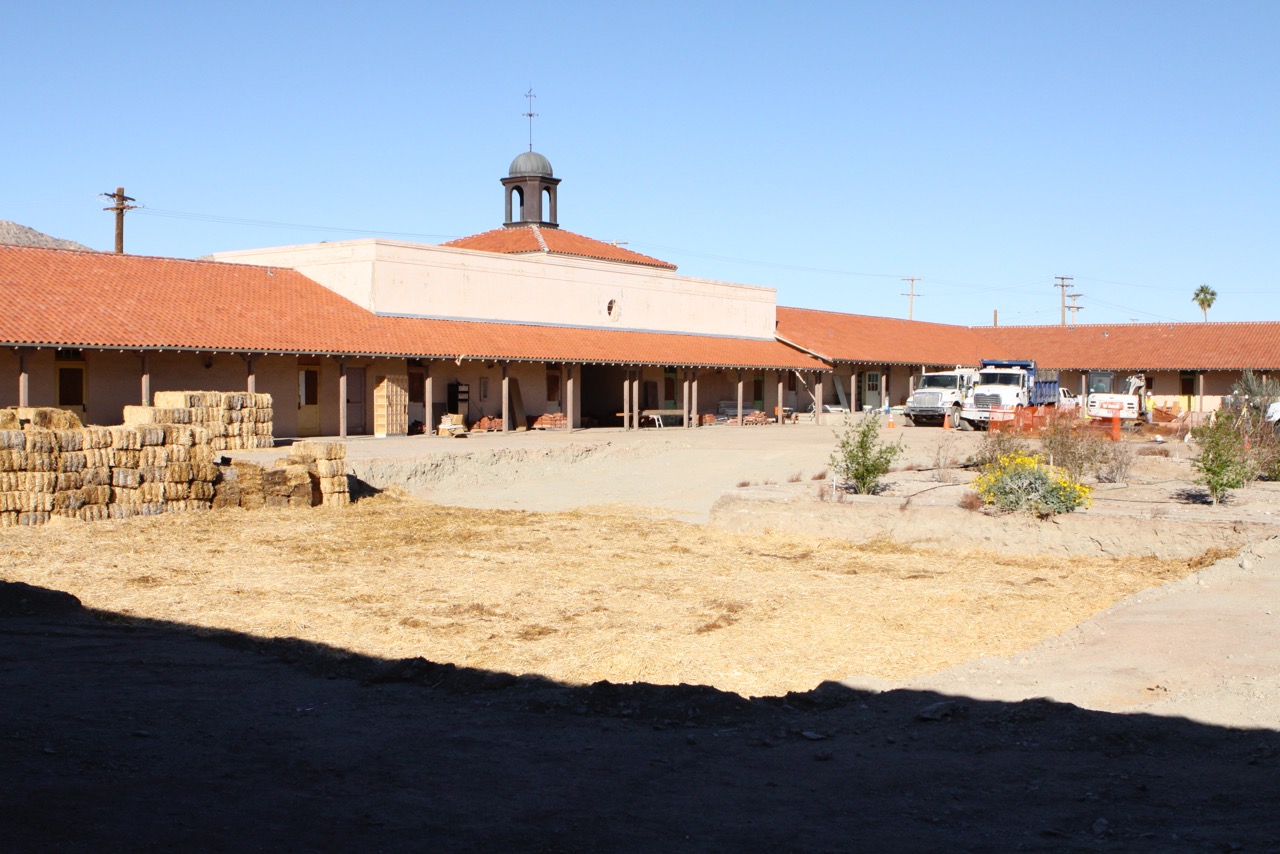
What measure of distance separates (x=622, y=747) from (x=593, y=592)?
661 cm

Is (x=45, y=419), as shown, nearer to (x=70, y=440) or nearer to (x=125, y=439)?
(x=125, y=439)

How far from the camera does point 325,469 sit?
2266cm

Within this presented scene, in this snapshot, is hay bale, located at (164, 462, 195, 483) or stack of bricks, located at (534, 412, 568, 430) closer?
hay bale, located at (164, 462, 195, 483)

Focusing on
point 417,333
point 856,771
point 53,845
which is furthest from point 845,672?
point 417,333

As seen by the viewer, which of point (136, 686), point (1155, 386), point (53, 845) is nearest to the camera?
point (53, 845)

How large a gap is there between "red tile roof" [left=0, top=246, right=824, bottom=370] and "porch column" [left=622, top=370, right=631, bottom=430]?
74 centimetres

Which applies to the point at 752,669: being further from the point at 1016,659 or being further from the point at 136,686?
the point at 136,686

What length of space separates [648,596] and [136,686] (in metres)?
6.18

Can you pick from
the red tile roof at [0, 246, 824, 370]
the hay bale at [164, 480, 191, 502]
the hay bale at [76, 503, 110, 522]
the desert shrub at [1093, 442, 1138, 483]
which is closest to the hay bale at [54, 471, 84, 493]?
the hay bale at [76, 503, 110, 522]

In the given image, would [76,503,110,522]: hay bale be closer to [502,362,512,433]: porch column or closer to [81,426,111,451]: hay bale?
[81,426,111,451]: hay bale

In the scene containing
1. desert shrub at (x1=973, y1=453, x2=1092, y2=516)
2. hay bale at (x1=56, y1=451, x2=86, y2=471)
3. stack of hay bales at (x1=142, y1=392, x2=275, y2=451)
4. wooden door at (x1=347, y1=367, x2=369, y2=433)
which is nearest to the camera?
desert shrub at (x1=973, y1=453, x2=1092, y2=516)

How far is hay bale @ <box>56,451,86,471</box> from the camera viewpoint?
1933cm

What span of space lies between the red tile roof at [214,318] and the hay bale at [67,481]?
28.8 ft

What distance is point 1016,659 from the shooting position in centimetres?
1029
